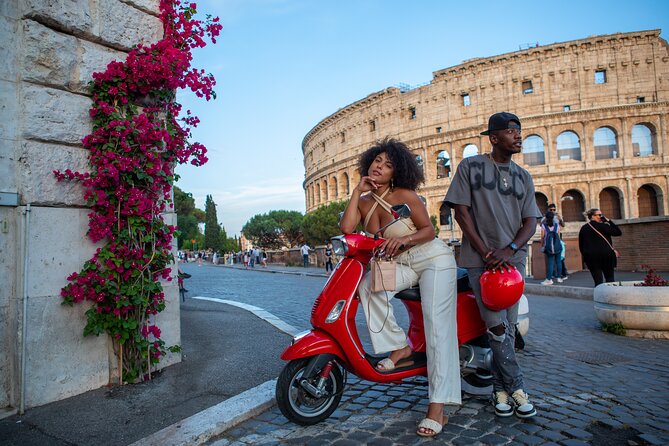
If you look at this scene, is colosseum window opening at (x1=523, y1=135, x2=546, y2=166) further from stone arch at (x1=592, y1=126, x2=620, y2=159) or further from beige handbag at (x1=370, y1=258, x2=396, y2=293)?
beige handbag at (x1=370, y1=258, x2=396, y2=293)

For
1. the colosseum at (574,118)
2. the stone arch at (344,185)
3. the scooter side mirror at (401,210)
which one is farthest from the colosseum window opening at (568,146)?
the scooter side mirror at (401,210)

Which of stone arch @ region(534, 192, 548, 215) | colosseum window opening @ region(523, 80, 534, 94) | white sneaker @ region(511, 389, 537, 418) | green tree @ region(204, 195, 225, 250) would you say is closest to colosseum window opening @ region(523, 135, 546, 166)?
stone arch @ region(534, 192, 548, 215)

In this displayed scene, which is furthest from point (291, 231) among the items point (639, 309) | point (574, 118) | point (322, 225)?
point (639, 309)

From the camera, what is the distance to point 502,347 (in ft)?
9.71

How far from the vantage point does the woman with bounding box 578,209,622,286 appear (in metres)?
7.54

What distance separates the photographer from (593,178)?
1629 inches

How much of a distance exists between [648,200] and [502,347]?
153 feet

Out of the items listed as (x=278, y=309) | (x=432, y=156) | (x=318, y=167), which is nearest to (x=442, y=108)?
(x=432, y=156)

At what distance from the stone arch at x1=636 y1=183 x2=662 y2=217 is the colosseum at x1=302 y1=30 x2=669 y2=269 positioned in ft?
0.26

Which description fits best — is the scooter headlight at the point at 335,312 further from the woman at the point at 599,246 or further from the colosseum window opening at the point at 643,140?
the colosseum window opening at the point at 643,140

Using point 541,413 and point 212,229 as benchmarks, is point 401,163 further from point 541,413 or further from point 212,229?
point 212,229

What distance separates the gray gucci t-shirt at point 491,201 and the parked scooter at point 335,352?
487mm

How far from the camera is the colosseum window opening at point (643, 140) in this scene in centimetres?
4075

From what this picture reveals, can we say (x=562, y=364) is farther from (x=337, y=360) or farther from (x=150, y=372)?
(x=150, y=372)
